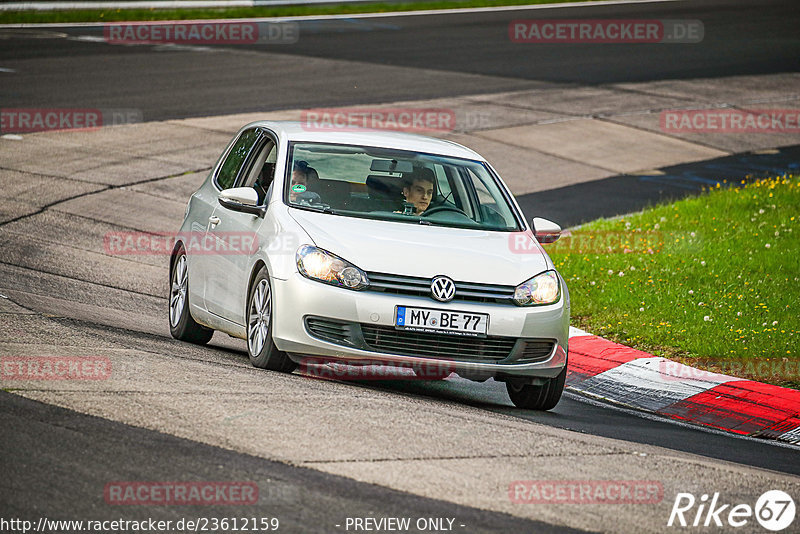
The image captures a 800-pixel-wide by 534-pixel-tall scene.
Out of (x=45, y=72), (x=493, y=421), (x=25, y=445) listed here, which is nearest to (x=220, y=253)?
(x=493, y=421)

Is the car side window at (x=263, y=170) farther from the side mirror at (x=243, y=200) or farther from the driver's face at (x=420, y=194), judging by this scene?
the driver's face at (x=420, y=194)

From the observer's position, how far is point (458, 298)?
7402mm

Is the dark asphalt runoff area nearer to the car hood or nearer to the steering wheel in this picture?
the car hood

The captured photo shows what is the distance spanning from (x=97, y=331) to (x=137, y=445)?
9.68 ft

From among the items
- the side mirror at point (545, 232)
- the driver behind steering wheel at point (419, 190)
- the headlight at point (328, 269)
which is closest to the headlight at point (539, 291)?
the side mirror at point (545, 232)

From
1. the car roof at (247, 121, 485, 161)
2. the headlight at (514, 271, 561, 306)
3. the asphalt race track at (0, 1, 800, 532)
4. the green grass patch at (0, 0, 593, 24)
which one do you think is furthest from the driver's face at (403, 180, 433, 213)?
the green grass patch at (0, 0, 593, 24)

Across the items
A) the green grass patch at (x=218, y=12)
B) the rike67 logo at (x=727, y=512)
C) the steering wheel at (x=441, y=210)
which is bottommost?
the rike67 logo at (x=727, y=512)

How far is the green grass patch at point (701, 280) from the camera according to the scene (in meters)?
9.80

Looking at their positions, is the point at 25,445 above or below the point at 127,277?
above

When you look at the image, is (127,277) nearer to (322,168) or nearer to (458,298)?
(322,168)

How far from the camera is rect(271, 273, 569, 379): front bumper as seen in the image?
7305 mm

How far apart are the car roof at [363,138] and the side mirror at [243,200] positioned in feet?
2.28

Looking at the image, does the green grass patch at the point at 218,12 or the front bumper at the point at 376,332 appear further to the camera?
the green grass patch at the point at 218,12

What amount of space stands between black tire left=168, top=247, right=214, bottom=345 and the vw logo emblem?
8.27ft
